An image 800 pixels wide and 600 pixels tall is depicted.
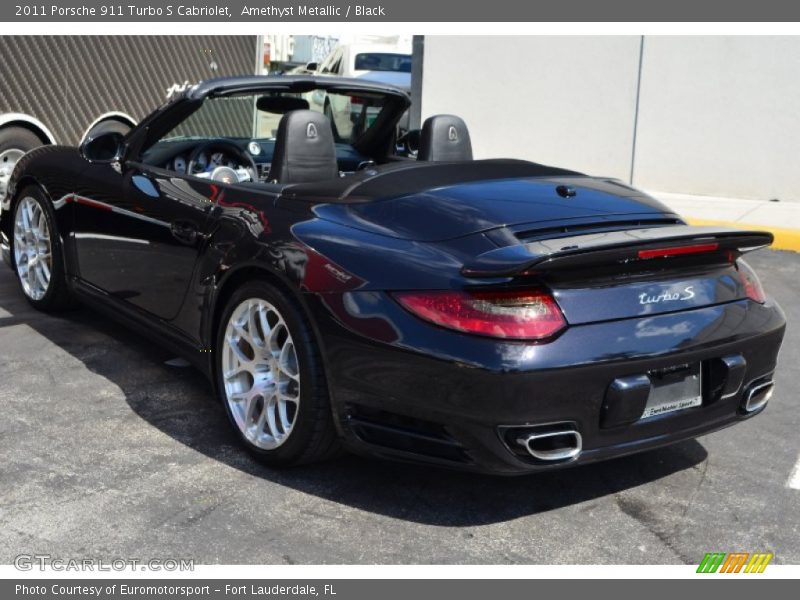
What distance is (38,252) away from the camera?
5.89m

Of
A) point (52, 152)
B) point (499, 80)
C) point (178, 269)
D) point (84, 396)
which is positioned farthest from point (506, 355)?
point (499, 80)

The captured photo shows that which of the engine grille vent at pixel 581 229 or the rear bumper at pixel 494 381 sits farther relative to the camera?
the engine grille vent at pixel 581 229

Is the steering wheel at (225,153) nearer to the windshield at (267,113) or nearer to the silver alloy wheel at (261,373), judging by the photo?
the windshield at (267,113)

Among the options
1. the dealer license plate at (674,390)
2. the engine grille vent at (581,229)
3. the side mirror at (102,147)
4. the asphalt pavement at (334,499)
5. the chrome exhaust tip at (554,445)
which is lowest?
the asphalt pavement at (334,499)

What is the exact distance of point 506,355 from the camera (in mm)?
3184

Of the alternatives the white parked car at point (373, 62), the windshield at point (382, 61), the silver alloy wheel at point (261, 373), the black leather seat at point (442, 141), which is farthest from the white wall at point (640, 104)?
the silver alloy wheel at point (261, 373)

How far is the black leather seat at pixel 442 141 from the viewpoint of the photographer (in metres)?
5.01

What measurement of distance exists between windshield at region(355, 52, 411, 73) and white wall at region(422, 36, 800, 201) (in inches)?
244

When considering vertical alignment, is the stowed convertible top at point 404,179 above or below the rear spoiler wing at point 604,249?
above

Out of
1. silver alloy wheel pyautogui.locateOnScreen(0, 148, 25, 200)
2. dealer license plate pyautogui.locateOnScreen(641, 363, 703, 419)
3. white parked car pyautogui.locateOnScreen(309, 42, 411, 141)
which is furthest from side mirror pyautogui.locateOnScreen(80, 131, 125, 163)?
white parked car pyautogui.locateOnScreen(309, 42, 411, 141)

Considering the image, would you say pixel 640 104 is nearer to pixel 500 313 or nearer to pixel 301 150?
pixel 301 150

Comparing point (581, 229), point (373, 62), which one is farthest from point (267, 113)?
point (373, 62)

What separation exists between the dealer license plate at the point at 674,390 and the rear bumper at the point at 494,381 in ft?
0.10

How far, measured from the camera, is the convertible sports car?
324cm
